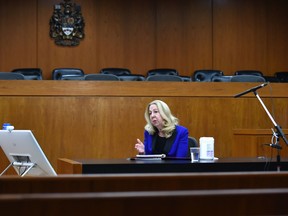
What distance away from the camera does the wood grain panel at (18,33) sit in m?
11.9

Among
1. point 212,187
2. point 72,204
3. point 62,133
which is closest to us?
point 72,204

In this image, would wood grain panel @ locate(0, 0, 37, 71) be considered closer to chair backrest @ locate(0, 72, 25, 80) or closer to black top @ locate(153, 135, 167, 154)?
chair backrest @ locate(0, 72, 25, 80)

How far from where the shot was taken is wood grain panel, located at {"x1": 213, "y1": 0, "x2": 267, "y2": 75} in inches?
501

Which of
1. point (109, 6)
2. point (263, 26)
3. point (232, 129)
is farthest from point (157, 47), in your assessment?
point (232, 129)

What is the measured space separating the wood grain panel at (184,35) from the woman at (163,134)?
21.9 ft

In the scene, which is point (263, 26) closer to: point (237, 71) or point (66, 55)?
point (237, 71)

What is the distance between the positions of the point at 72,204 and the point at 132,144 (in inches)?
231

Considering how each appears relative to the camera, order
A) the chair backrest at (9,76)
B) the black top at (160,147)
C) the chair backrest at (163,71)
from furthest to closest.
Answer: the chair backrest at (163,71)
the chair backrest at (9,76)
the black top at (160,147)

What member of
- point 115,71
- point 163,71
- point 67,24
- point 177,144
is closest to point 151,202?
point 177,144

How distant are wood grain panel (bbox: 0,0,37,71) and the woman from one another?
649 cm

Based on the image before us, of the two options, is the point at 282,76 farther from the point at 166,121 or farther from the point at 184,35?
the point at 166,121

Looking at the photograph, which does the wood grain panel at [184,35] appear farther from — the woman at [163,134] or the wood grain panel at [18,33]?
the woman at [163,134]

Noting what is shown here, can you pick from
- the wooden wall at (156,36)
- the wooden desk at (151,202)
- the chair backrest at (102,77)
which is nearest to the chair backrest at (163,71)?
the wooden wall at (156,36)

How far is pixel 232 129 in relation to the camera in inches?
325
